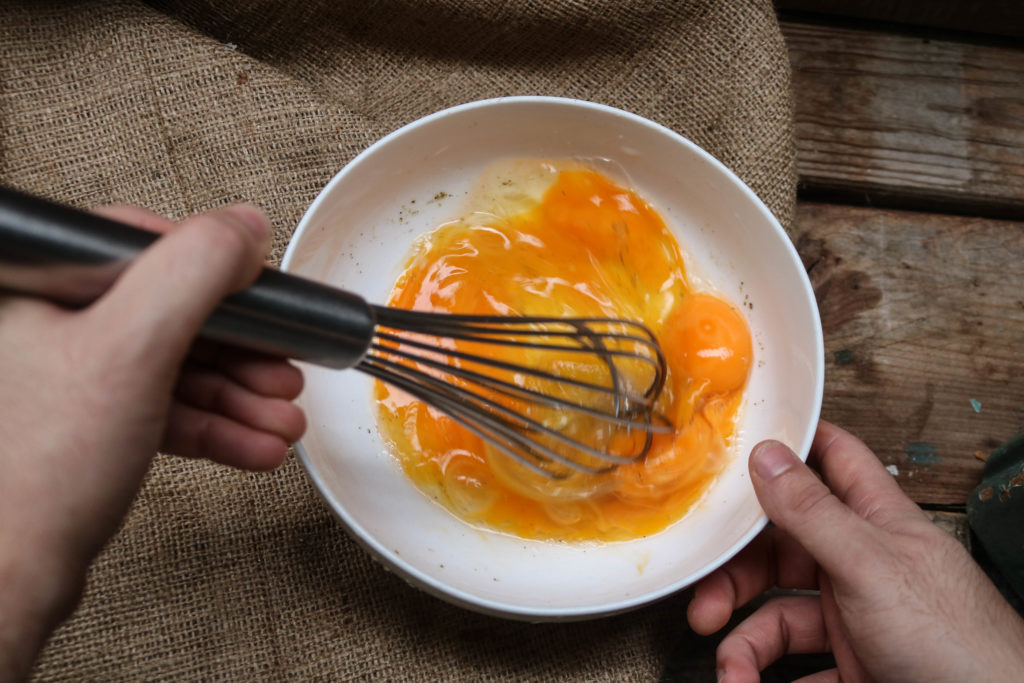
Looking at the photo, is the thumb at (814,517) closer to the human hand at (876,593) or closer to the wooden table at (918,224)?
the human hand at (876,593)

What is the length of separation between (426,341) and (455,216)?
0.18 m

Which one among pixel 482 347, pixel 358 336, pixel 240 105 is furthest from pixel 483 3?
pixel 358 336

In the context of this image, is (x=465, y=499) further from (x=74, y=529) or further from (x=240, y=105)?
(x=240, y=105)

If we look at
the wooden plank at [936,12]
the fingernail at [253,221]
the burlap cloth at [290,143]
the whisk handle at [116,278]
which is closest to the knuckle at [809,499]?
the burlap cloth at [290,143]

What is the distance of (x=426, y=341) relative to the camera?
2.86ft

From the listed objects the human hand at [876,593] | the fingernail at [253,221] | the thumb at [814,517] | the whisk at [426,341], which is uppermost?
the fingernail at [253,221]

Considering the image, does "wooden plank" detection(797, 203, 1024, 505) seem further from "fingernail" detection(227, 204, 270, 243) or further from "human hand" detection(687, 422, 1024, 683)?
"fingernail" detection(227, 204, 270, 243)

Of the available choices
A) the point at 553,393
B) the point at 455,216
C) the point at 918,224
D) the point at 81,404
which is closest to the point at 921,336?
the point at 918,224

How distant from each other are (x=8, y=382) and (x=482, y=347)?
1.53 ft

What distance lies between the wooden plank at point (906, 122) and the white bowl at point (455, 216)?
10.5 inches

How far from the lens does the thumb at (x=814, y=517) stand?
0.72 meters

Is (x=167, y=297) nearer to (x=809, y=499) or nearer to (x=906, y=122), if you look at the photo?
(x=809, y=499)

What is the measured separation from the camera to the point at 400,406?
882 millimetres

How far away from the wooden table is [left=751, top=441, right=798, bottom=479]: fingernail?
0.90 feet
